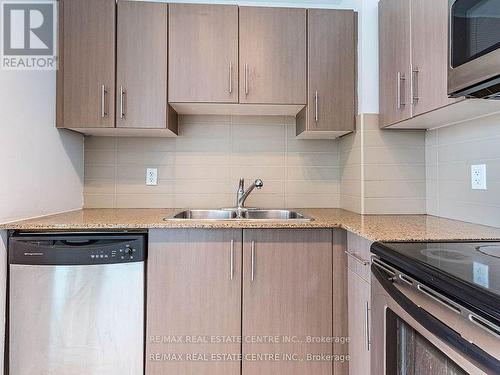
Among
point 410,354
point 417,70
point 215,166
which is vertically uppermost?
point 417,70

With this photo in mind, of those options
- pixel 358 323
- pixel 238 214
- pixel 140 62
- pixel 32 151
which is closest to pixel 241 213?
pixel 238 214

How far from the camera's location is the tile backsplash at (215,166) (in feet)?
7.15

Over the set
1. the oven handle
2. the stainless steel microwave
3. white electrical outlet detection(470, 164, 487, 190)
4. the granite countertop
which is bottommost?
the oven handle

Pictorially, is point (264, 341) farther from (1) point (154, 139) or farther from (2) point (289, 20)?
(2) point (289, 20)

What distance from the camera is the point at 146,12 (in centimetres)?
183

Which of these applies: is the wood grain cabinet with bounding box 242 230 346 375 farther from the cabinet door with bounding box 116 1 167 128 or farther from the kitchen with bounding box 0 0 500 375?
the cabinet door with bounding box 116 1 167 128

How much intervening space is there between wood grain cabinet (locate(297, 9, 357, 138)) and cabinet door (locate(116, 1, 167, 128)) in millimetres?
834

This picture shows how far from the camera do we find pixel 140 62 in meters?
1.83

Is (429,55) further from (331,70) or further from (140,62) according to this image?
(140,62)

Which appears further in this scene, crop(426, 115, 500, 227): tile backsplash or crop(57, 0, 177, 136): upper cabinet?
crop(57, 0, 177, 136): upper cabinet

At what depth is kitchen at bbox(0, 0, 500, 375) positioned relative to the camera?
1066mm

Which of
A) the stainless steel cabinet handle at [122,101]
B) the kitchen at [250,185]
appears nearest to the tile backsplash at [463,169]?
the kitchen at [250,185]

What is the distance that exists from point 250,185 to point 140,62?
3.23 ft

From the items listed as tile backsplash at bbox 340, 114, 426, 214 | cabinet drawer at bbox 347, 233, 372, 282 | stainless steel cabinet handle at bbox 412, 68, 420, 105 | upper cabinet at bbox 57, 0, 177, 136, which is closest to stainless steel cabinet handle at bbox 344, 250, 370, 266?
cabinet drawer at bbox 347, 233, 372, 282
